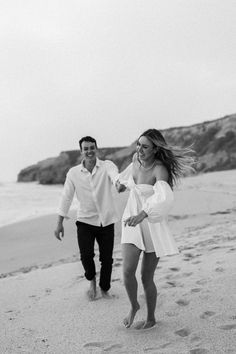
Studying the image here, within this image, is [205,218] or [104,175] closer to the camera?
[104,175]

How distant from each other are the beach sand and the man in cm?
36

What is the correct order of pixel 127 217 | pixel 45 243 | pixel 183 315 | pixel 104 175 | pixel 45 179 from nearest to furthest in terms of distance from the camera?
pixel 127 217
pixel 183 315
pixel 104 175
pixel 45 243
pixel 45 179

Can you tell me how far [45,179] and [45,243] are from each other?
134 ft

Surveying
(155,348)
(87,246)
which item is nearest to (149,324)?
(155,348)

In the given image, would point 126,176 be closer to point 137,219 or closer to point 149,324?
point 137,219

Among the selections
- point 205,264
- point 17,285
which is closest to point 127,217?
point 205,264

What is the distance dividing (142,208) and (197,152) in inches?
1351

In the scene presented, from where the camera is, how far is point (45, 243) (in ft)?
32.2

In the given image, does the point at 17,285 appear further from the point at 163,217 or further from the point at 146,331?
the point at 163,217

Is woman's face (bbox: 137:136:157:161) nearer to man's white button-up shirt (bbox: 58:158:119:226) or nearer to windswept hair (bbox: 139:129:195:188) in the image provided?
windswept hair (bbox: 139:129:195:188)

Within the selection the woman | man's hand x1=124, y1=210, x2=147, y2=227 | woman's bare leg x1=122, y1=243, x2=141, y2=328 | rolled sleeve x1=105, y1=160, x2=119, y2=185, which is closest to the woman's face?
the woman

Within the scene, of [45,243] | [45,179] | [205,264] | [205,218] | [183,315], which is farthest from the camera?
[45,179]

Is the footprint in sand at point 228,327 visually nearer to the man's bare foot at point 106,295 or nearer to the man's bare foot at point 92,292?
the man's bare foot at point 106,295

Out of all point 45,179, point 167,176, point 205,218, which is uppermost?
point 167,176
